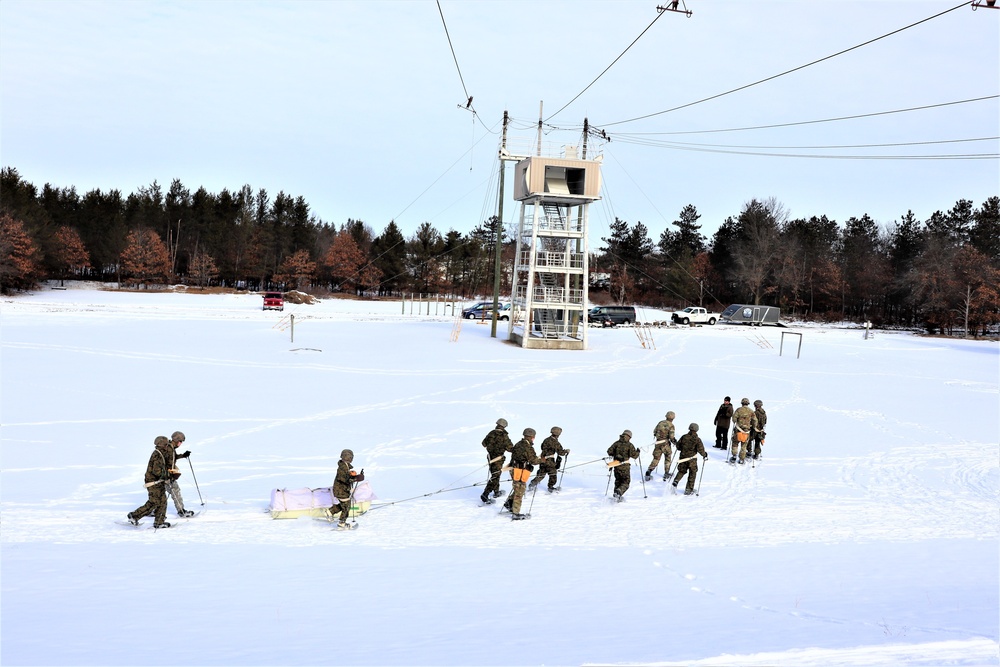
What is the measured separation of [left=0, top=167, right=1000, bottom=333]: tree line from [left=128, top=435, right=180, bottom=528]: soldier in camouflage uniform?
7606cm

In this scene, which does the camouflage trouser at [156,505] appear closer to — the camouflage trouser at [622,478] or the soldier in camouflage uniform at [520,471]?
the soldier in camouflage uniform at [520,471]

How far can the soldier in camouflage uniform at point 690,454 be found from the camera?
15664mm

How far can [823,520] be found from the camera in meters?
14.5

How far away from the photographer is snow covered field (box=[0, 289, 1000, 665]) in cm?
881

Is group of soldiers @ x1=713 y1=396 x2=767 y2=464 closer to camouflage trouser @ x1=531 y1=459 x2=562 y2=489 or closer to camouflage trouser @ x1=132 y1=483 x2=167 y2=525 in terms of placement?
camouflage trouser @ x1=531 y1=459 x2=562 y2=489

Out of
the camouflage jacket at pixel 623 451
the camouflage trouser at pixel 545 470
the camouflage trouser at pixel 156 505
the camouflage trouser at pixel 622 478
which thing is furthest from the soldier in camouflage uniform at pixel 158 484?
the camouflage trouser at pixel 622 478

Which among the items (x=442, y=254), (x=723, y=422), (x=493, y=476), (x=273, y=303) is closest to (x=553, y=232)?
(x=723, y=422)

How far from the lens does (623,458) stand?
49.1ft

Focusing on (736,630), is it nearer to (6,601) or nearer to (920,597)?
(920,597)

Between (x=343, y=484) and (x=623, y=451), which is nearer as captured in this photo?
(x=343, y=484)

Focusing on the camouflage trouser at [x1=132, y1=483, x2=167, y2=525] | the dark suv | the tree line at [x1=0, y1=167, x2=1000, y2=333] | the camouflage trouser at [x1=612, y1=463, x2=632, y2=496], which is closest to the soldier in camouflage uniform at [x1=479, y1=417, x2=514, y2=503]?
the camouflage trouser at [x1=612, y1=463, x2=632, y2=496]

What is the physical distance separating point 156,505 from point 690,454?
10.7m

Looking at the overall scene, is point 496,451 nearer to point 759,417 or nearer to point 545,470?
point 545,470

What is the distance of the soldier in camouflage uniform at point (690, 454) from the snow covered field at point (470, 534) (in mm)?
482
